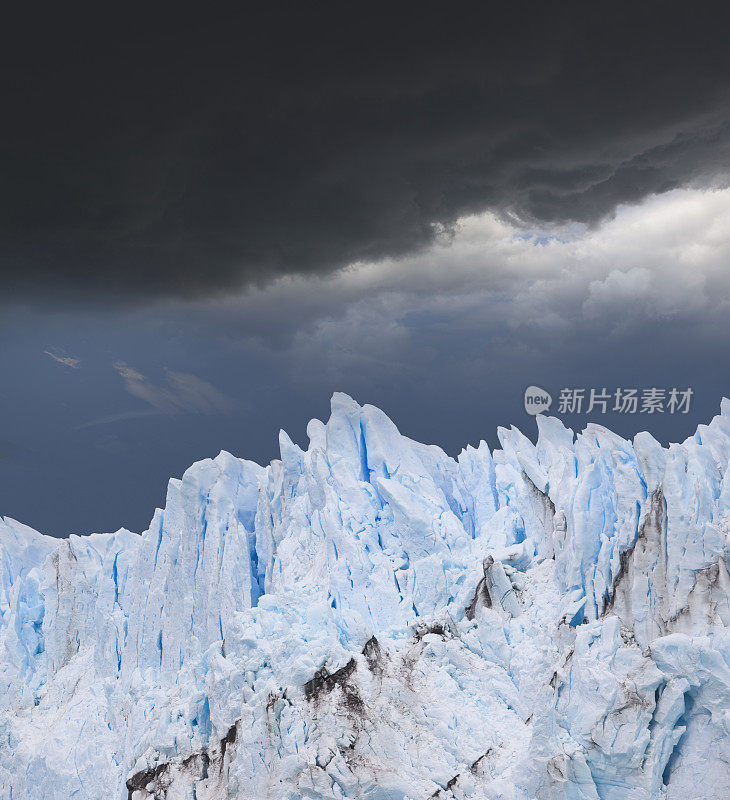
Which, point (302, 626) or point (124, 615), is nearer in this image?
point (302, 626)

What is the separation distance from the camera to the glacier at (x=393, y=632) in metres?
18.7

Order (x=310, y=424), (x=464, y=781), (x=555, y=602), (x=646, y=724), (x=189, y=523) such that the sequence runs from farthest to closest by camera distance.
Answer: (x=310, y=424) → (x=189, y=523) → (x=555, y=602) → (x=464, y=781) → (x=646, y=724)

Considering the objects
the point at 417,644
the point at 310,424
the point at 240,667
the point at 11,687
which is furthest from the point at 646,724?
the point at 11,687

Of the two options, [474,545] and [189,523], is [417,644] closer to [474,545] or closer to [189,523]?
[474,545]

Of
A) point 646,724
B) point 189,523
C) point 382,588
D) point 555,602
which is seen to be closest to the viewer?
point 646,724

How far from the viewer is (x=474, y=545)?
25188 millimetres

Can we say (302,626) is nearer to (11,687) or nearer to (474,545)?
(474,545)

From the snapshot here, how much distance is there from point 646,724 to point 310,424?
52.8 feet

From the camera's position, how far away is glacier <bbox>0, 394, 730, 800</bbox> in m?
18.7

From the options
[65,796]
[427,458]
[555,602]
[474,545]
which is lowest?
[65,796]

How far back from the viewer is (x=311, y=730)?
2077 cm

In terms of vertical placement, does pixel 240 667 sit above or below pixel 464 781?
above

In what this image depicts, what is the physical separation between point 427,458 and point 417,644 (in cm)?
798

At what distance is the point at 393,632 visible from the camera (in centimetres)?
2323
